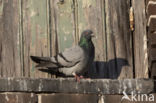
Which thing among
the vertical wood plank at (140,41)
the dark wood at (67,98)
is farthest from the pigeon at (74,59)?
the dark wood at (67,98)

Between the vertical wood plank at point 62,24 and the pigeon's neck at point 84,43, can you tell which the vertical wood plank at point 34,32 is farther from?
the pigeon's neck at point 84,43

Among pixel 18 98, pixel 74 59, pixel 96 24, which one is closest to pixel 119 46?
pixel 96 24

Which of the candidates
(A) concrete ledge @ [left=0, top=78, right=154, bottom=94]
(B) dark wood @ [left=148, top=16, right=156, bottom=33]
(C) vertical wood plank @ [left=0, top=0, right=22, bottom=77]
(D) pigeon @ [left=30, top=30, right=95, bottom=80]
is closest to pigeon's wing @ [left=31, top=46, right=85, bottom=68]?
(D) pigeon @ [left=30, top=30, right=95, bottom=80]

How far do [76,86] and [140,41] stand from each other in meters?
0.97

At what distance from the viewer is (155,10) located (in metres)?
4.07

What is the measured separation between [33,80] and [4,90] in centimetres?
27

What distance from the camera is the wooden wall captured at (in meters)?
4.77

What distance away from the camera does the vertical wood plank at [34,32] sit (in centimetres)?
481

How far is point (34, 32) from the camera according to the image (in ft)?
15.9

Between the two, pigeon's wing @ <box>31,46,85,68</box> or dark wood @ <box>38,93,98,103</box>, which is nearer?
dark wood @ <box>38,93,98,103</box>

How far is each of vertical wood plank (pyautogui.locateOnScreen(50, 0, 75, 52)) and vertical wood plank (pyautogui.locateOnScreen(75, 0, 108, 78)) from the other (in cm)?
8

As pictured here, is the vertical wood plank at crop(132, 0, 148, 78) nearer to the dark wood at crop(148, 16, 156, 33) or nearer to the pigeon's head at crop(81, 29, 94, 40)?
the pigeon's head at crop(81, 29, 94, 40)

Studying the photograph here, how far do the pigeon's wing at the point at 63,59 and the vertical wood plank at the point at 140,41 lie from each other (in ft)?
1.81

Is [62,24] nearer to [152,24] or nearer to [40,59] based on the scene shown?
[40,59]
